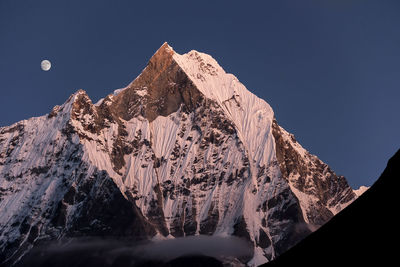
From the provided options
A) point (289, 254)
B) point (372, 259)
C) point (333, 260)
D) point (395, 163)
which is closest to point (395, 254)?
point (372, 259)

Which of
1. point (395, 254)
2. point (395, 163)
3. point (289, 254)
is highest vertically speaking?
point (395, 163)

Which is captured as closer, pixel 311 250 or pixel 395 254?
pixel 395 254

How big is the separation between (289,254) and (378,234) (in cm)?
1431

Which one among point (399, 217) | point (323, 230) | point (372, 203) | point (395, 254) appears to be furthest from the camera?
point (323, 230)

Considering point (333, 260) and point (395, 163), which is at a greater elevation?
point (395, 163)

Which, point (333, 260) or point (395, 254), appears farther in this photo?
point (333, 260)

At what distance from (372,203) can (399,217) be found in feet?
19.6

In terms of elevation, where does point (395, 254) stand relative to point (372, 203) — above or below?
below

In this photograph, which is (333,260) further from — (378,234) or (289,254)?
(289,254)

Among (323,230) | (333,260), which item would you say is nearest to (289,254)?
(323,230)

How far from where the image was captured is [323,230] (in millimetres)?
76500

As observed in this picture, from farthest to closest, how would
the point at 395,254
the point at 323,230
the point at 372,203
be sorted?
the point at 323,230, the point at 372,203, the point at 395,254

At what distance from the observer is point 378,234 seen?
65.8 metres

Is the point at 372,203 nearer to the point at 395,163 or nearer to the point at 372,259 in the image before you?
the point at 395,163
